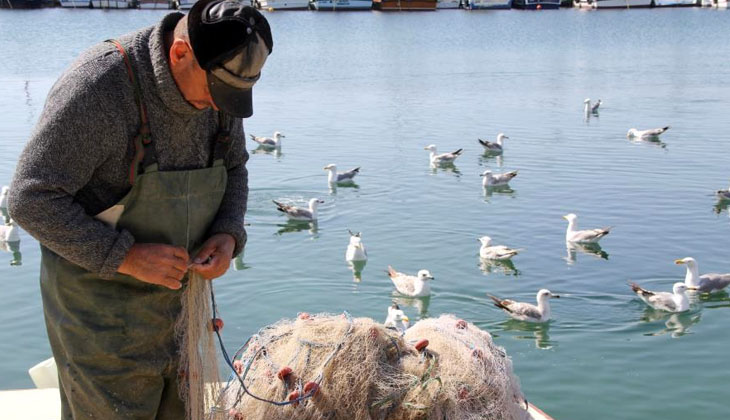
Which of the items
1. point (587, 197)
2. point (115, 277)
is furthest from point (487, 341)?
point (587, 197)

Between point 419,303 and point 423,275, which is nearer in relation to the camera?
point 419,303

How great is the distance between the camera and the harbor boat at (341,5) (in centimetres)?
6588

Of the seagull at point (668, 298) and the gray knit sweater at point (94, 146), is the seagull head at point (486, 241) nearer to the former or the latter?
the seagull at point (668, 298)

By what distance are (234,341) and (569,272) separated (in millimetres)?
4127

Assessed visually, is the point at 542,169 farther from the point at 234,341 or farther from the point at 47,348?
the point at 47,348

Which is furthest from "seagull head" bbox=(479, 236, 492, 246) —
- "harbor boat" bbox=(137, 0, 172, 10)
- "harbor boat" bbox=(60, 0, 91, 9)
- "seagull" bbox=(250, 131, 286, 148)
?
"harbor boat" bbox=(137, 0, 172, 10)

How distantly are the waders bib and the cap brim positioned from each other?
0.24m

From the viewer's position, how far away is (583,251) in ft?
33.4

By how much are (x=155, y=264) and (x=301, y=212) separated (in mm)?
8960

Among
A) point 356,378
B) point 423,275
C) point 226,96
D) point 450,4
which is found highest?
point 450,4

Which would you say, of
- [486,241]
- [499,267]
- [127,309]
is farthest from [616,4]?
[127,309]

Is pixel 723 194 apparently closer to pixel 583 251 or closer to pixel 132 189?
pixel 583 251

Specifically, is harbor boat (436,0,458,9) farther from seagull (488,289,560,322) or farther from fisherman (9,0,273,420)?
fisherman (9,0,273,420)

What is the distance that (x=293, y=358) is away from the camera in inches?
141
